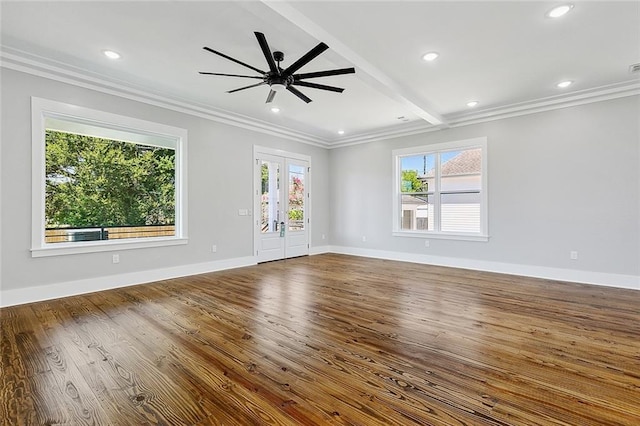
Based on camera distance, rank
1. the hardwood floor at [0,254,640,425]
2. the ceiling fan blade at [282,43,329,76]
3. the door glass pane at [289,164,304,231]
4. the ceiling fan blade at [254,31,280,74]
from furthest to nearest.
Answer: the door glass pane at [289,164,304,231] → the ceiling fan blade at [282,43,329,76] → the ceiling fan blade at [254,31,280,74] → the hardwood floor at [0,254,640,425]

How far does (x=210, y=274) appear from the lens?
214 inches

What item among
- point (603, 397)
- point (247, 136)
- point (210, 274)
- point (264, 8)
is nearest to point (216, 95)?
point (247, 136)

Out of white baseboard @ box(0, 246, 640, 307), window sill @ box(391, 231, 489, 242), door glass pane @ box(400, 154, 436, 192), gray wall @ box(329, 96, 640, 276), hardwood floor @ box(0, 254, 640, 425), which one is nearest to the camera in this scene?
hardwood floor @ box(0, 254, 640, 425)

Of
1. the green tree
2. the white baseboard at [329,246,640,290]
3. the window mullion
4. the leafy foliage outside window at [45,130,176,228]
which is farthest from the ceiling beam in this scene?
the leafy foliage outside window at [45,130,176,228]

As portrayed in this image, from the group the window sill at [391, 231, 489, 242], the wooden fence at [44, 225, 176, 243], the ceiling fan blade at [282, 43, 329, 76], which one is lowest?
the window sill at [391, 231, 489, 242]

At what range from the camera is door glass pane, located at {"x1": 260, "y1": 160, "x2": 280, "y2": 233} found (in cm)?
665

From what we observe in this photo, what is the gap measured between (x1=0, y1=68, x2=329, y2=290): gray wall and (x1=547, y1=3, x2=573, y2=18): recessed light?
5054 mm

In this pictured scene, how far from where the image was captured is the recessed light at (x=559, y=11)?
2.69 meters

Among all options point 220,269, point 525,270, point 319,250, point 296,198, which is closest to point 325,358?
point 220,269

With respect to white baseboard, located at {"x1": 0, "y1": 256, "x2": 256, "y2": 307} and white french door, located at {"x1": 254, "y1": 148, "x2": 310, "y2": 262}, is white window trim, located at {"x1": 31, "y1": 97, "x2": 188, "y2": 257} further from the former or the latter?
white french door, located at {"x1": 254, "y1": 148, "x2": 310, "y2": 262}

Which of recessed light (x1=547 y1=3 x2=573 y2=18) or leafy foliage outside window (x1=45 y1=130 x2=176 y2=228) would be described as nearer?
recessed light (x1=547 y1=3 x2=573 y2=18)

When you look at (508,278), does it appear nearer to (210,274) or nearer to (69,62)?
(210,274)

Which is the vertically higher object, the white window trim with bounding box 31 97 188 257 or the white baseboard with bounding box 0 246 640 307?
the white window trim with bounding box 31 97 188 257

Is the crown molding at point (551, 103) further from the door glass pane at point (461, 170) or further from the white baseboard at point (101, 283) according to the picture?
the white baseboard at point (101, 283)
